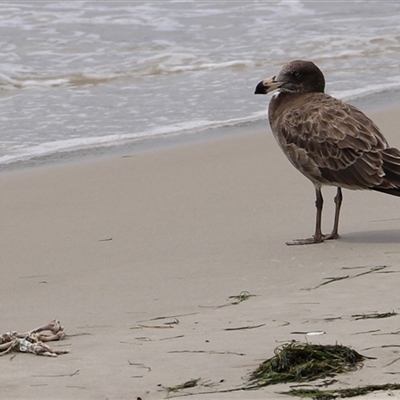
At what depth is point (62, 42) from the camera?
566 inches

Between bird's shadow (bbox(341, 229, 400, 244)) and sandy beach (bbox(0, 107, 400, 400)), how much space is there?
0.02 metres

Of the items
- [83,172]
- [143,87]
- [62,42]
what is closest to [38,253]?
[83,172]

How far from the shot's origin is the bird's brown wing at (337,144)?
242 inches

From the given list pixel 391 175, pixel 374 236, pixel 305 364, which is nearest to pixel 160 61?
pixel 391 175

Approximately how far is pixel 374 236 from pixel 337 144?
0.65 metres

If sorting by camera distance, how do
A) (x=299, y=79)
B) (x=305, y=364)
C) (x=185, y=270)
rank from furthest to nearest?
(x=299, y=79), (x=185, y=270), (x=305, y=364)

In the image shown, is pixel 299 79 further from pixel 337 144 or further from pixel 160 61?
pixel 160 61

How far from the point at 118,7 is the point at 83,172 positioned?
9.43 m

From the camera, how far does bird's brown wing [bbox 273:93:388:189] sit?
614 centimetres

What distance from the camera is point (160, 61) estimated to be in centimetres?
1298

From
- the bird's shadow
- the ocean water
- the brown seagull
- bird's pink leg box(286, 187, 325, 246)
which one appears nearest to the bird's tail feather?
the brown seagull

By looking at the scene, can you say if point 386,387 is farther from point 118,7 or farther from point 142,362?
point 118,7

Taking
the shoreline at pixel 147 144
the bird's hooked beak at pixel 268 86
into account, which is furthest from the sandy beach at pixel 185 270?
the bird's hooked beak at pixel 268 86

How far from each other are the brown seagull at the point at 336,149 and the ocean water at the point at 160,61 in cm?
296
